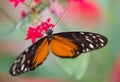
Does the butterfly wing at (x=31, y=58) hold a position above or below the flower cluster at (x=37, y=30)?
below

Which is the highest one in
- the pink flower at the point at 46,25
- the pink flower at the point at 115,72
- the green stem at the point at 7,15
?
the green stem at the point at 7,15

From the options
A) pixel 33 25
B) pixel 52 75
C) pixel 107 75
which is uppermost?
pixel 33 25

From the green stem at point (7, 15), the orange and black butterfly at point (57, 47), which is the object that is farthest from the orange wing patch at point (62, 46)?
the green stem at point (7, 15)

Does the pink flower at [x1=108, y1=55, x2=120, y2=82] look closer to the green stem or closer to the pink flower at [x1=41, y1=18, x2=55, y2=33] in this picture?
the pink flower at [x1=41, y1=18, x2=55, y2=33]

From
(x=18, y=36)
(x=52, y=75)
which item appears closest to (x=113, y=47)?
(x=52, y=75)

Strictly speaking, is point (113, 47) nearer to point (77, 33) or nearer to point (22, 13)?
point (77, 33)

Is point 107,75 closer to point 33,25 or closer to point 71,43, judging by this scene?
point 71,43

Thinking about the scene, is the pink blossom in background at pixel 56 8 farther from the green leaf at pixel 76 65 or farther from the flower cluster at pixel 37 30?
the green leaf at pixel 76 65

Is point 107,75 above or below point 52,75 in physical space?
below

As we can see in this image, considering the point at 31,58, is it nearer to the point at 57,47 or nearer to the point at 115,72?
the point at 57,47
